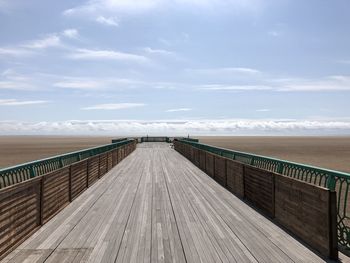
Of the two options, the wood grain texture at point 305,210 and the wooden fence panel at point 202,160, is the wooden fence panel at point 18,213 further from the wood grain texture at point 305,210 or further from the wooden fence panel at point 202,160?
the wooden fence panel at point 202,160

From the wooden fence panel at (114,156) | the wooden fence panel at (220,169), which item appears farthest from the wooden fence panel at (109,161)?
the wooden fence panel at (220,169)

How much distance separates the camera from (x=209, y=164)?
750 inches

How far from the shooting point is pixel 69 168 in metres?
11.5

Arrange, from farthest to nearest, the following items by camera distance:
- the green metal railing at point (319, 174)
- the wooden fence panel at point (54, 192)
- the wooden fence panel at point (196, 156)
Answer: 1. the wooden fence panel at point (196, 156)
2. the wooden fence panel at point (54, 192)
3. the green metal railing at point (319, 174)

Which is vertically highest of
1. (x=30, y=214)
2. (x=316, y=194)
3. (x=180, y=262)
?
(x=316, y=194)

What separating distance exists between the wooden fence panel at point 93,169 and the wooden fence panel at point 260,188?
266 inches

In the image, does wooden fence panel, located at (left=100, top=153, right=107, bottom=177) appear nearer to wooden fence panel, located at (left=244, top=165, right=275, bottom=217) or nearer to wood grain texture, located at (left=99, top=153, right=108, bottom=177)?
wood grain texture, located at (left=99, top=153, right=108, bottom=177)

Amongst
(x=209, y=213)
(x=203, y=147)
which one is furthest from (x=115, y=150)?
(x=209, y=213)

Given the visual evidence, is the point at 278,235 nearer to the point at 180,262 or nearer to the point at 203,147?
the point at 180,262

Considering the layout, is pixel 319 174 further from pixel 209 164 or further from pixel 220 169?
pixel 209 164

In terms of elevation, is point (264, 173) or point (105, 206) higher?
point (264, 173)

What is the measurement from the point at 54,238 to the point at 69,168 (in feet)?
13.5

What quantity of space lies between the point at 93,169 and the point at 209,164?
6.12 meters

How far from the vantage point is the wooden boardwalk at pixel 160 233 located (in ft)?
21.3
